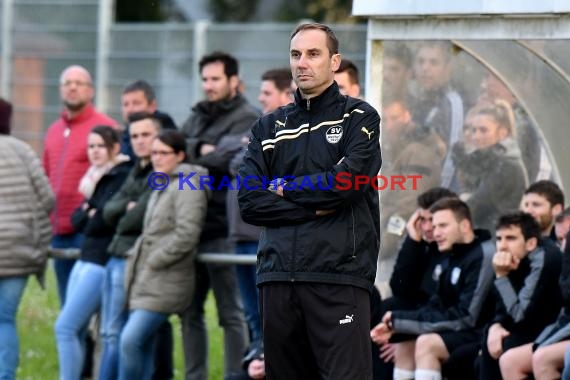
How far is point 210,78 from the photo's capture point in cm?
1156

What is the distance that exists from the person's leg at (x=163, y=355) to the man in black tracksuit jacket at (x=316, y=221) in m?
4.00

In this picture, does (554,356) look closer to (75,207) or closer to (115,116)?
(75,207)

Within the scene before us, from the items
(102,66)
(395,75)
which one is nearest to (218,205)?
(395,75)

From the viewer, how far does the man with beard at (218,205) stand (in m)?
11.2

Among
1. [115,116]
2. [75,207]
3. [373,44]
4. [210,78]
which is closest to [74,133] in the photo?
[75,207]

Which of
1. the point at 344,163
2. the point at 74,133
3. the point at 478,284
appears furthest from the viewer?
the point at 74,133

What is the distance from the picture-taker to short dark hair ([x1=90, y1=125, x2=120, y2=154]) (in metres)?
11.7

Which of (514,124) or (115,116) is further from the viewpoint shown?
(115,116)

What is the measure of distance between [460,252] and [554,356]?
125 cm

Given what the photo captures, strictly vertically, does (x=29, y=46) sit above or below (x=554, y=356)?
above

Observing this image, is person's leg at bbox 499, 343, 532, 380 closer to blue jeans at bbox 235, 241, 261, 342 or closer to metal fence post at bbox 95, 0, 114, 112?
blue jeans at bbox 235, 241, 261, 342

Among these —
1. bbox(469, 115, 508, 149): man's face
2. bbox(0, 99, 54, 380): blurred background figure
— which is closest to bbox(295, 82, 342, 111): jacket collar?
bbox(469, 115, 508, 149): man's face

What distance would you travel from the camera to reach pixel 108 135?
11.7 m

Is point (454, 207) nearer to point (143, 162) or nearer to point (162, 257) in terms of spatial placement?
point (162, 257)
